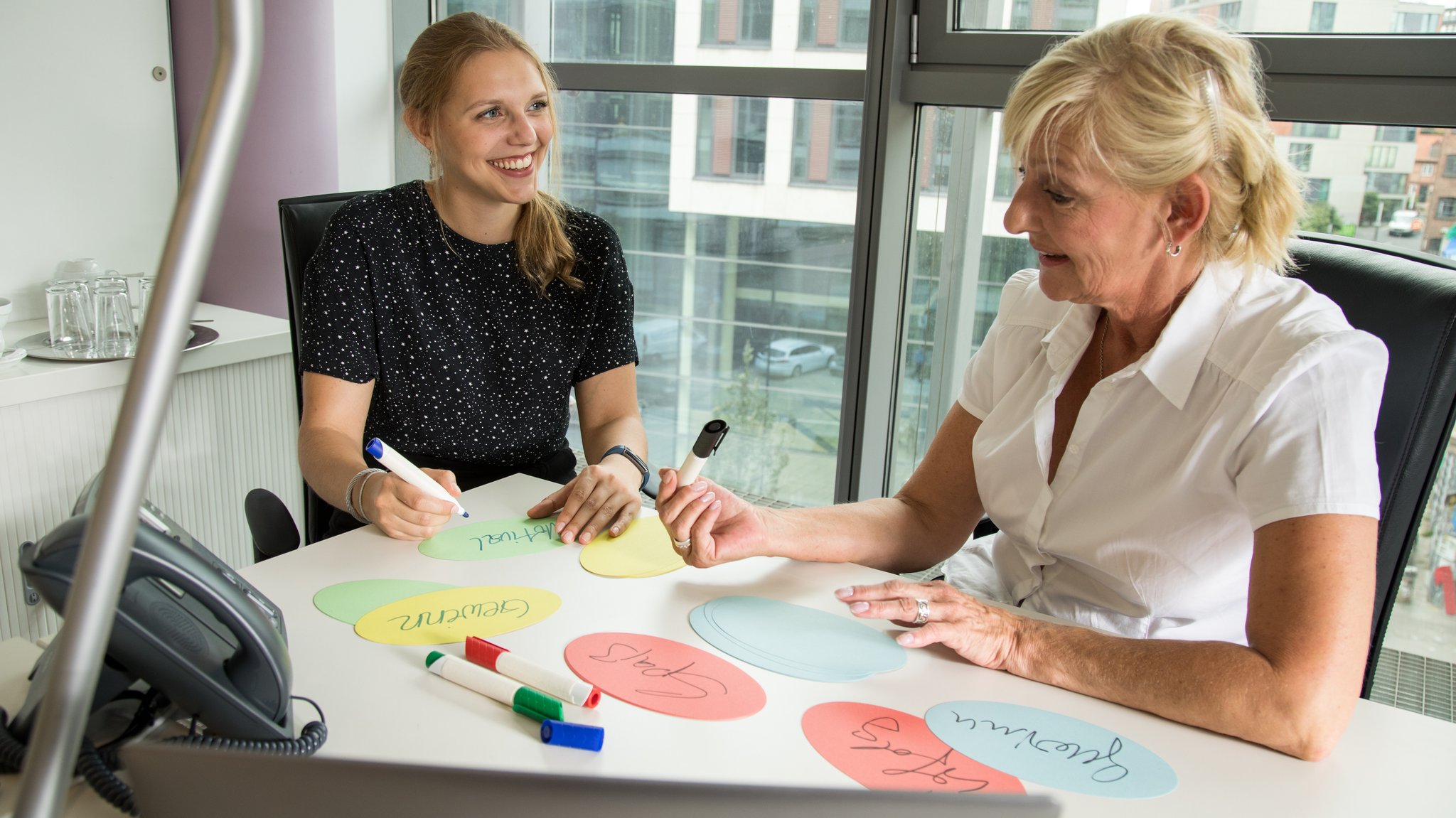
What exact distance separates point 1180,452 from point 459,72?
48.4 inches

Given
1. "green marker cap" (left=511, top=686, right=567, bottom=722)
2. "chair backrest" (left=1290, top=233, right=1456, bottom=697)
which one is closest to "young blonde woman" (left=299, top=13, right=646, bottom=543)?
"green marker cap" (left=511, top=686, right=567, bottom=722)

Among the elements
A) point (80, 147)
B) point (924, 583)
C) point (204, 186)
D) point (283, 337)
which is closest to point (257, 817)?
point (204, 186)

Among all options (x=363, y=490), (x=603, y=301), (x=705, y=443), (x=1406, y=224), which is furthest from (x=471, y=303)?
(x=1406, y=224)

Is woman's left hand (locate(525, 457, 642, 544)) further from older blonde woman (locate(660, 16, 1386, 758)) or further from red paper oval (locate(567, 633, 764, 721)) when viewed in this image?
red paper oval (locate(567, 633, 764, 721))

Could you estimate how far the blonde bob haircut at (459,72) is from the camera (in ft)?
5.60

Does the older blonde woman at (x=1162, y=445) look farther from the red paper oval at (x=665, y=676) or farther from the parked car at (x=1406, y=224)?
the parked car at (x=1406, y=224)

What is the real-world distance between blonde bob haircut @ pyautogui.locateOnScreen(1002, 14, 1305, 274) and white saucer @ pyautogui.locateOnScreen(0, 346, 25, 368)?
1979 millimetres

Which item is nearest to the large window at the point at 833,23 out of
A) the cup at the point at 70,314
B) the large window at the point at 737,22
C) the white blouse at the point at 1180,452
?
the large window at the point at 737,22

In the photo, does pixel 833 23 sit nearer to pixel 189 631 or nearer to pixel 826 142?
pixel 826 142

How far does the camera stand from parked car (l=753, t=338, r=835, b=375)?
8.68 ft

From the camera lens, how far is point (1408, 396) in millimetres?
1144

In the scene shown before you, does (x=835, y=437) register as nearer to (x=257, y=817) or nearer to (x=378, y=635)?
(x=378, y=635)

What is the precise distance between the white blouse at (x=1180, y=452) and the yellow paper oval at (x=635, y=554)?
43cm

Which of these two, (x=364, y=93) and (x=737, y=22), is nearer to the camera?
(x=737, y=22)
